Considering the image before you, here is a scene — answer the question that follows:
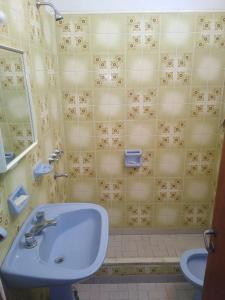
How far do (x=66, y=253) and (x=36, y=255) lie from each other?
27 centimetres

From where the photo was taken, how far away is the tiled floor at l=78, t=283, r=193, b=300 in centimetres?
200

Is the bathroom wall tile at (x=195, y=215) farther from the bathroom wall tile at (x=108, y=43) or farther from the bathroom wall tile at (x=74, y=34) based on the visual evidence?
the bathroom wall tile at (x=74, y=34)

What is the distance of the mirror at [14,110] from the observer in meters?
1.12

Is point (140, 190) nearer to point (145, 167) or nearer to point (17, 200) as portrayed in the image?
point (145, 167)

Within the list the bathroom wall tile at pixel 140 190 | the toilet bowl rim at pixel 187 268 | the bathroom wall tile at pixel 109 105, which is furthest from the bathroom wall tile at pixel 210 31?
the toilet bowl rim at pixel 187 268

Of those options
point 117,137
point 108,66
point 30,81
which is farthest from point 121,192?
point 30,81

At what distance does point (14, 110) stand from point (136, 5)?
142 centimetres

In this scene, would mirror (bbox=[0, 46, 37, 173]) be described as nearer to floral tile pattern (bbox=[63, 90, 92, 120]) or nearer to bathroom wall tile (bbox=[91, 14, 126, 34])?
floral tile pattern (bbox=[63, 90, 92, 120])

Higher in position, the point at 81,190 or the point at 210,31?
the point at 210,31

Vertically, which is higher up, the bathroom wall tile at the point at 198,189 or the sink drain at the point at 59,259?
the sink drain at the point at 59,259

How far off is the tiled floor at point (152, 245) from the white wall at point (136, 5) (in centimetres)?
218

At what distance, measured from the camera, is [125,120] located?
2242mm

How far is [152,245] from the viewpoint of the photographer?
241 centimetres

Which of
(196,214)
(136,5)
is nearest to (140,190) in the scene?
(196,214)
